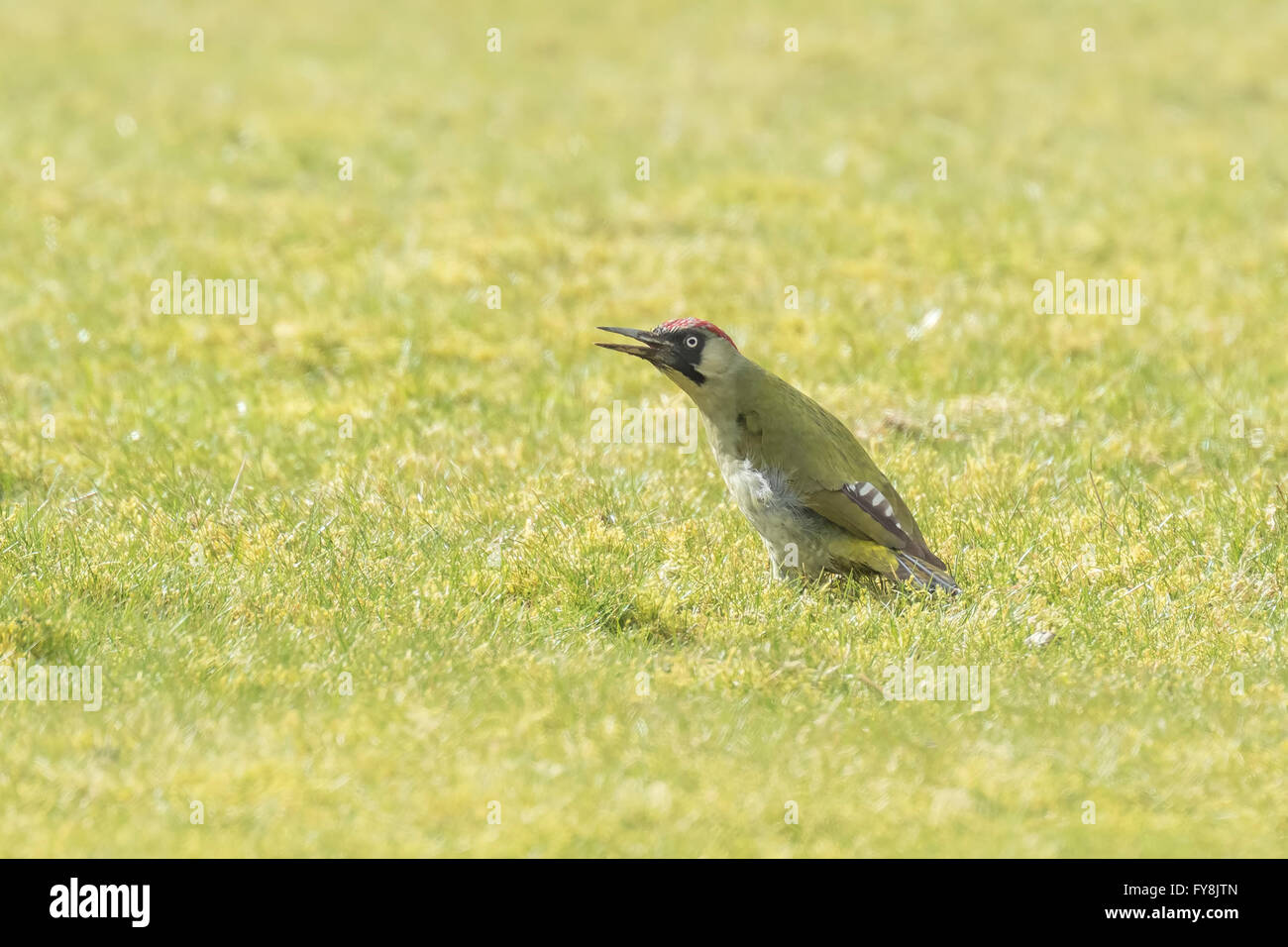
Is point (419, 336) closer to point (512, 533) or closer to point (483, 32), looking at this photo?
point (512, 533)

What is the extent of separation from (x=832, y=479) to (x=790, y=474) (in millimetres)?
236

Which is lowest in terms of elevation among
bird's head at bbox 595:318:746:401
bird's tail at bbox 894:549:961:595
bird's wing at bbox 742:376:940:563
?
bird's tail at bbox 894:549:961:595

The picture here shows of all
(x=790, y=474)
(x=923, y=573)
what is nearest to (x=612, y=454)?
(x=790, y=474)

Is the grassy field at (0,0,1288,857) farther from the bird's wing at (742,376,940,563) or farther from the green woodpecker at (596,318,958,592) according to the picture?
the bird's wing at (742,376,940,563)

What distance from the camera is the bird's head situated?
29.7 ft

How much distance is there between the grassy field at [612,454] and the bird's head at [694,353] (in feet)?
3.08

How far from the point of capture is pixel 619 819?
21.4 ft

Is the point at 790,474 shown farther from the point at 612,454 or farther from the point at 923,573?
the point at 612,454

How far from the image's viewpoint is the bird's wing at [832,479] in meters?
8.86

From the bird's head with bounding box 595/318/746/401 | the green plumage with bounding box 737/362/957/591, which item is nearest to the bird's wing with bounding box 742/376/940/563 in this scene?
the green plumage with bounding box 737/362/957/591

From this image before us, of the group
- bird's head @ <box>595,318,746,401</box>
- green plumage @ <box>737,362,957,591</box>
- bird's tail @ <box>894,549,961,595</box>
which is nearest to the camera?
bird's tail @ <box>894,549,961,595</box>

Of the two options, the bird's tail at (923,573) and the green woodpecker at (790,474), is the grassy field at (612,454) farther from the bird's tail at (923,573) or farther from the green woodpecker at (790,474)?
the green woodpecker at (790,474)

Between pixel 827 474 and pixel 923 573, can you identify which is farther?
pixel 827 474

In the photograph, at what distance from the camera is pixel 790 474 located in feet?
29.1
